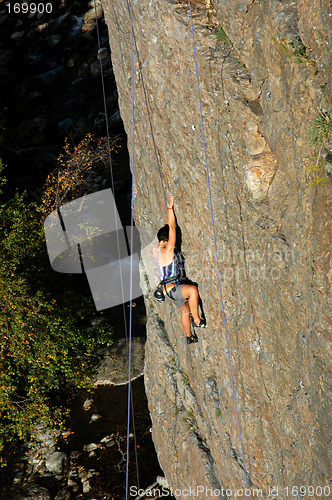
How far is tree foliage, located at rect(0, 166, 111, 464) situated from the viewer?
13.9 m

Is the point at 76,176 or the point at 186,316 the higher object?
the point at 186,316

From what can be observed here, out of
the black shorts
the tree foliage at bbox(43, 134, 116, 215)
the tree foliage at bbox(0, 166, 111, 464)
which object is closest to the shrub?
the black shorts

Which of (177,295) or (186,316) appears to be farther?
(186,316)

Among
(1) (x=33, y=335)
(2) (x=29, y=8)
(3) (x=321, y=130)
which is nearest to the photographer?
(3) (x=321, y=130)

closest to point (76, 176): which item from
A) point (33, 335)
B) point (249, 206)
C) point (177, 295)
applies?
point (33, 335)

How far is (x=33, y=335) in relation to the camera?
14.3m

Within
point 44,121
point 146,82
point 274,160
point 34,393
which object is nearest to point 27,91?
point 44,121

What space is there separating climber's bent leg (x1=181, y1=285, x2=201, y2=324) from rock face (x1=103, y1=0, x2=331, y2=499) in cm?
16

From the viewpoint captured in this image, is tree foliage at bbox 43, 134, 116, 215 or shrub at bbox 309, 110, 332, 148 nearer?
shrub at bbox 309, 110, 332, 148

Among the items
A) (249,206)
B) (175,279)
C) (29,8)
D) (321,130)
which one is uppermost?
(29,8)

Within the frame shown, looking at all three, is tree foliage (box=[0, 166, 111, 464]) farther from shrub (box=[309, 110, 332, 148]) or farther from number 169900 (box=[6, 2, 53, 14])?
number 169900 (box=[6, 2, 53, 14])

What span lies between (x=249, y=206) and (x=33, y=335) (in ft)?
34.8

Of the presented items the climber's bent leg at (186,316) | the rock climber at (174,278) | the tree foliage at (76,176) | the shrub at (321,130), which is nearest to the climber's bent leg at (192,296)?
the rock climber at (174,278)

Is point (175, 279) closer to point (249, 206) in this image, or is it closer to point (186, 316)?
point (186, 316)
